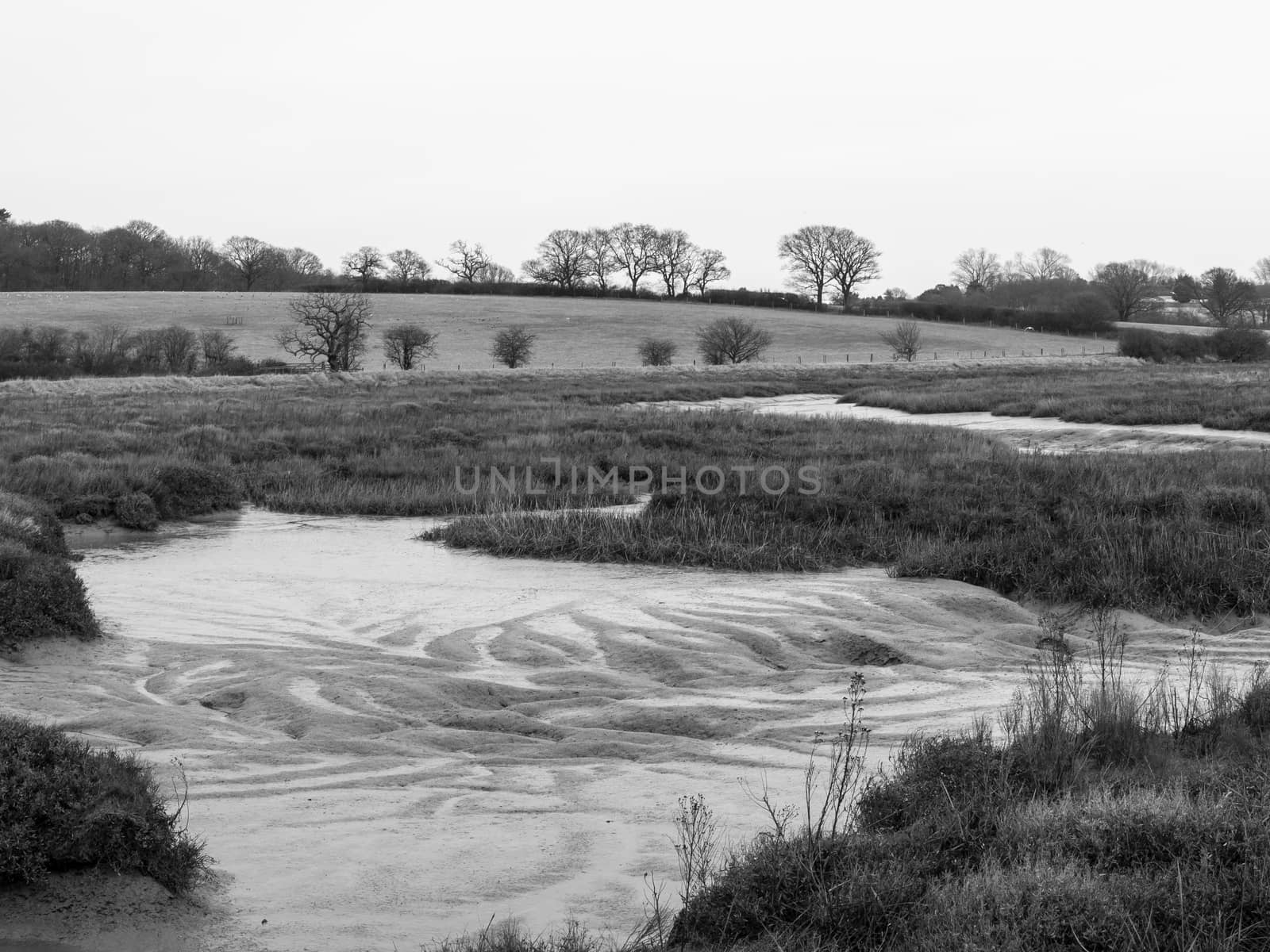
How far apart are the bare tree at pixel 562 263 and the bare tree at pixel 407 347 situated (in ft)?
157

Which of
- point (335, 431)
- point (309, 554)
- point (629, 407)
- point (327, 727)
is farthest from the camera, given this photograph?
point (629, 407)

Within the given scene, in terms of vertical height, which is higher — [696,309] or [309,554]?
[696,309]

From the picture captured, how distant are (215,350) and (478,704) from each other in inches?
2284

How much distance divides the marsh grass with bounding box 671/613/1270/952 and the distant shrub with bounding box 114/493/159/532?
43.6 feet

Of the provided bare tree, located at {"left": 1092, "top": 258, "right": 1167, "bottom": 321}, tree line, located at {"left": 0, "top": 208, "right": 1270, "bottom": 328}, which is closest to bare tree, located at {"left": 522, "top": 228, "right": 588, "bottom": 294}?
tree line, located at {"left": 0, "top": 208, "right": 1270, "bottom": 328}

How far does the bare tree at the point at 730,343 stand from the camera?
244 ft

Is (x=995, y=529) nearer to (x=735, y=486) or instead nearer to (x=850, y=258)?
(x=735, y=486)

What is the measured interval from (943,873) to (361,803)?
118 inches

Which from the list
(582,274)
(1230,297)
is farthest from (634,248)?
(1230,297)

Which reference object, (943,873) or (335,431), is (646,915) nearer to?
(943,873)

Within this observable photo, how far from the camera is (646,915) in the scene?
16.2 feet

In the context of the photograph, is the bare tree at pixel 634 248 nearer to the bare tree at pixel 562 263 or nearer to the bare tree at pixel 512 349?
the bare tree at pixel 562 263

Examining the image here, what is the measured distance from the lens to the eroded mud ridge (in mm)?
5398

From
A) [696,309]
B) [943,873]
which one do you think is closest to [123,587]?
[943,873]
